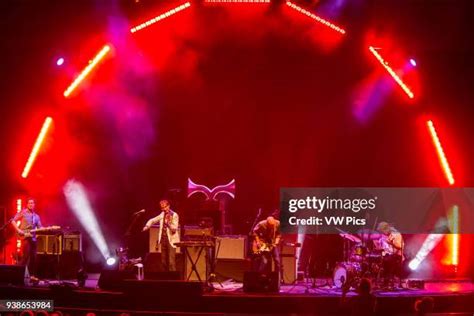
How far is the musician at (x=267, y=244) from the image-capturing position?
14727mm

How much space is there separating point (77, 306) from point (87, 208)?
204 inches

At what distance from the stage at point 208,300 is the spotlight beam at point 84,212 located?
3885 mm

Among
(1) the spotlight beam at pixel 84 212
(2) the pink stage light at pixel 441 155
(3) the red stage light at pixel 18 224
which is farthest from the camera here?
(1) the spotlight beam at pixel 84 212

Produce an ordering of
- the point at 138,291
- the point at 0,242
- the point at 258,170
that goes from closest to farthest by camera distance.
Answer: the point at 138,291
the point at 0,242
the point at 258,170

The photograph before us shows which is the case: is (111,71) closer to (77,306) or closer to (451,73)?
(77,306)

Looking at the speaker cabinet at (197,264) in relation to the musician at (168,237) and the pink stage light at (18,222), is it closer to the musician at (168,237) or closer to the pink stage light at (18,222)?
the musician at (168,237)

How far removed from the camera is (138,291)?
489 inches

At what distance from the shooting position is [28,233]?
15.1 m

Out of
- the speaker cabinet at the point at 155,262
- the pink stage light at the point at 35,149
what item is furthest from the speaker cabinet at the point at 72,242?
the pink stage light at the point at 35,149

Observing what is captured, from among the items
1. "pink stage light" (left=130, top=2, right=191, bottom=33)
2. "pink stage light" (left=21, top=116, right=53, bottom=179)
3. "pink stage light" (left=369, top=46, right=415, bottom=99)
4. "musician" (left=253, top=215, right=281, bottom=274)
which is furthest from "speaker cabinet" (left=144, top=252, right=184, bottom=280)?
"pink stage light" (left=369, top=46, right=415, bottom=99)

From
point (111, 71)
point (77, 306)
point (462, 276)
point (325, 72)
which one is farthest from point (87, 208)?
point (462, 276)

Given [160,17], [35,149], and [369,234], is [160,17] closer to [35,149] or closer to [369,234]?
[35,149]

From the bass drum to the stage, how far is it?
2.85 ft

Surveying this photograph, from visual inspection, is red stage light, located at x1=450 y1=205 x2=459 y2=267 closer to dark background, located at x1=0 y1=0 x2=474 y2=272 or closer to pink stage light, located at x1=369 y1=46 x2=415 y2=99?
dark background, located at x1=0 y1=0 x2=474 y2=272
